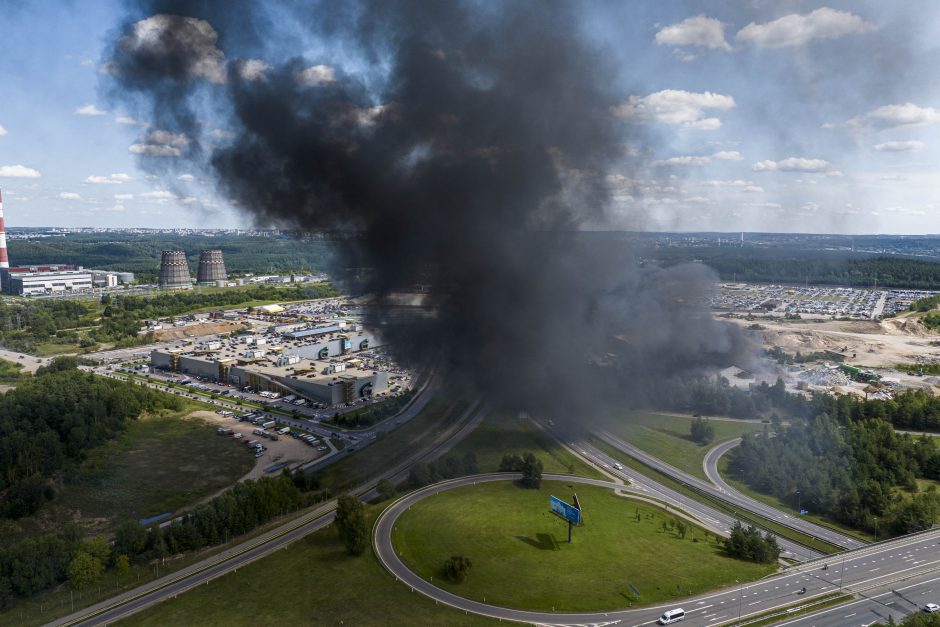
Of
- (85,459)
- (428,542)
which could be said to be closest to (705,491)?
(428,542)

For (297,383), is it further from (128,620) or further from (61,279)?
(61,279)

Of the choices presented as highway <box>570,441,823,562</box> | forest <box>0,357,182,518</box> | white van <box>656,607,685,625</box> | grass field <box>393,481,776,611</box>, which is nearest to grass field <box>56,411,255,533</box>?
forest <box>0,357,182,518</box>

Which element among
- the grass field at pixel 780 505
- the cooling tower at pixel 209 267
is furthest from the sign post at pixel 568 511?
the cooling tower at pixel 209 267

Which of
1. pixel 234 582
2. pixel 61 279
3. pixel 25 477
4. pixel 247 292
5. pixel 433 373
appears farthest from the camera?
pixel 61 279

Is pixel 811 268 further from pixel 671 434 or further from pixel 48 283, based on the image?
pixel 48 283

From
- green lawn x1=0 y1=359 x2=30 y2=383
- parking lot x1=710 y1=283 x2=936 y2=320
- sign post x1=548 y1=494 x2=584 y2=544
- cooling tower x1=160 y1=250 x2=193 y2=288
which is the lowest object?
sign post x1=548 y1=494 x2=584 y2=544

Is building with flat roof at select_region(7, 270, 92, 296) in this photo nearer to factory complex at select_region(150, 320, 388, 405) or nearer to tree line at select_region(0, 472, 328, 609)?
factory complex at select_region(150, 320, 388, 405)

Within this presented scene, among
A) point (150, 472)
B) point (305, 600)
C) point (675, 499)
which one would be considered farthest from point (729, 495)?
point (150, 472)
